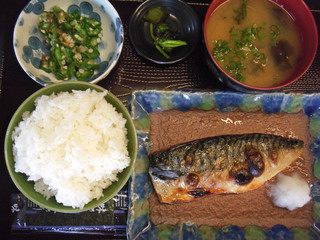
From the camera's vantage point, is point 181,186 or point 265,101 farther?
point 265,101

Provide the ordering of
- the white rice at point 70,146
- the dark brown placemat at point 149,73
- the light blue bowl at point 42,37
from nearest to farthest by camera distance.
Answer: the white rice at point 70,146, the light blue bowl at point 42,37, the dark brown placemat at point 149,73

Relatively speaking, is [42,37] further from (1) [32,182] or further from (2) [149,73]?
(1) [32,182]

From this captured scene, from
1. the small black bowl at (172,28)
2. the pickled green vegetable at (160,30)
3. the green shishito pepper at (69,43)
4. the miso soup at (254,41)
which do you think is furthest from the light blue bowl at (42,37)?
the miso soup at (254,41)

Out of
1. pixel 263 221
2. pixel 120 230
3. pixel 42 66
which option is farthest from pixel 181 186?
pixel 42 66

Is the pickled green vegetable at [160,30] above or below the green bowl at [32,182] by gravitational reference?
above

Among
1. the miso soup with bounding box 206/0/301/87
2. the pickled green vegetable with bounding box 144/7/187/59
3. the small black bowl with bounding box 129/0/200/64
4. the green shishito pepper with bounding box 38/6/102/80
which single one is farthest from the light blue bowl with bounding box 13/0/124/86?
the miso soup with bounding box 206/0/301/87

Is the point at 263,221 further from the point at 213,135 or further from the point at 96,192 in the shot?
the point at 96,192

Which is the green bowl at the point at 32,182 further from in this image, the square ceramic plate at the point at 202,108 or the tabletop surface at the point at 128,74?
the tabletop surface at the point at 128,74
